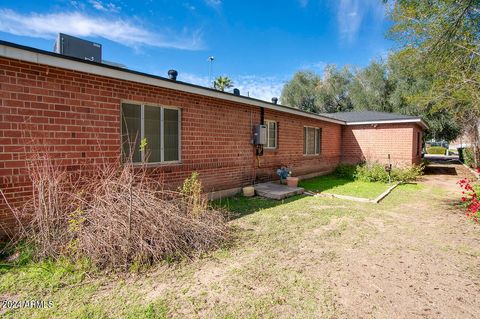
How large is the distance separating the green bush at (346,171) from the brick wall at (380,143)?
5.67 feet

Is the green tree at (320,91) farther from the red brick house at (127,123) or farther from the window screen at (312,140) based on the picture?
the red brick house at (127,123)

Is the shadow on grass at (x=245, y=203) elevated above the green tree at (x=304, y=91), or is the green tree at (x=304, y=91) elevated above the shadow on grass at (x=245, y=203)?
the green tree at (x=304, y=91)

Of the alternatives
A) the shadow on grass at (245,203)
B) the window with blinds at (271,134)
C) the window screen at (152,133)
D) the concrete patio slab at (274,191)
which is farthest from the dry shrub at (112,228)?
the window with blinds at (271,134)

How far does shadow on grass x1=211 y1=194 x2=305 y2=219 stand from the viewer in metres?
6.58

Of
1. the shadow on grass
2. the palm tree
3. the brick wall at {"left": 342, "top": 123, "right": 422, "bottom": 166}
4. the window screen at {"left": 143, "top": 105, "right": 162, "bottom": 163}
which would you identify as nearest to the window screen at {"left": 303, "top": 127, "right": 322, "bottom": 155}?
the brick wall at {"left": 342, "top": 123, "right": 422, "bottom": 166}

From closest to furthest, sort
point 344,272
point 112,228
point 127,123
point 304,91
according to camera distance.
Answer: point 344,272 → point 112,228 → point 127,123 → point 304,91

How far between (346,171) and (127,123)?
38.1 ft

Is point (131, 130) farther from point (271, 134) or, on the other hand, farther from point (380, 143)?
point (380, 143)

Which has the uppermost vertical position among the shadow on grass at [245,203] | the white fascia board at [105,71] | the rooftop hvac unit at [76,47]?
the rooftop hvac unit at [76,47]

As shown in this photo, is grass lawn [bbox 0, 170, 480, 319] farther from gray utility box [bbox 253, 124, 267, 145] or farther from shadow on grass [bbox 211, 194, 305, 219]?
gray utility box [bbox 253, 124, 267, 145]

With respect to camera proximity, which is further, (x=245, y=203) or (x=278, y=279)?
(x=245, y=203)

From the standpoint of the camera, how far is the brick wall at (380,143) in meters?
14.1

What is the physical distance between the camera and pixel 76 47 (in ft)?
29.9

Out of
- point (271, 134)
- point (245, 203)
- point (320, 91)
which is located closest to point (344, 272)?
point (245, 203)
